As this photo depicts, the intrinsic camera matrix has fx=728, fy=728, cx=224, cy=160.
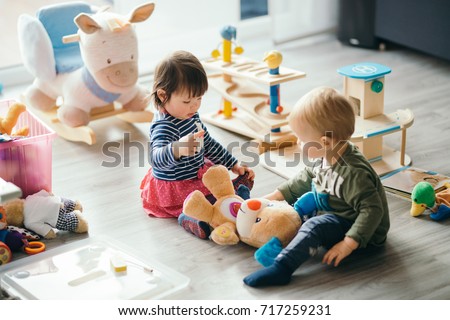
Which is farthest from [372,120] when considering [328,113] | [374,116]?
[328,113]

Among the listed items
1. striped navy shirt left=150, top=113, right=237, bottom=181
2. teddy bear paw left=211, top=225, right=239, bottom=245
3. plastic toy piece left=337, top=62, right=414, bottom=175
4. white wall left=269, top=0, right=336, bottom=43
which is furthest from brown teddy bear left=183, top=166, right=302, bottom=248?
white wall left=269, top=0, right=336, bottom=43

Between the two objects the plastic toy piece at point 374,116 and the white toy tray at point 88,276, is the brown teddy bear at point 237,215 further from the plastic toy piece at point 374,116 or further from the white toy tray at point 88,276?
the plastic toy piece at point 374,116

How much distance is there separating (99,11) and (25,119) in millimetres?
529

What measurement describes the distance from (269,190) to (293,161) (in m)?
0.21

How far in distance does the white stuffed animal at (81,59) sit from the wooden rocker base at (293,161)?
0.47m

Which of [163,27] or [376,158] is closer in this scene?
[376,158]

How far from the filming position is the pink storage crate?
1.90 metres

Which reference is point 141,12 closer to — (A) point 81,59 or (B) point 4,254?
(A) point 81,59

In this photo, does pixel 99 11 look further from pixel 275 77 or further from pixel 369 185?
pixel 369 185

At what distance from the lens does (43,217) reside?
185 cm

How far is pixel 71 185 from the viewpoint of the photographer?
2.17 meters

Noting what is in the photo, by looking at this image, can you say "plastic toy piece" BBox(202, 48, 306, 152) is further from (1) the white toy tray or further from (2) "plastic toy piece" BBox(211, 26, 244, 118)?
(1) the white toy tray

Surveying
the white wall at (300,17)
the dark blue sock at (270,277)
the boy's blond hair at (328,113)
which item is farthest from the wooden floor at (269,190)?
the white wall at (300,17)

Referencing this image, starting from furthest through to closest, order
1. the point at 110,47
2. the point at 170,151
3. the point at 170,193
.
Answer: the point at 110,47, the point at 170,193, the point at 170,151
